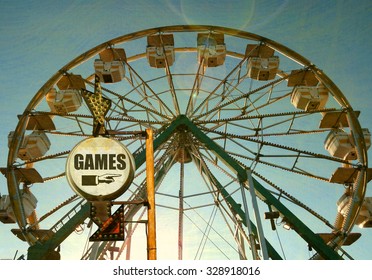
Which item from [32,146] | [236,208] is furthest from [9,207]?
[236,208]

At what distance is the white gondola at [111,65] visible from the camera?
12.7 meters

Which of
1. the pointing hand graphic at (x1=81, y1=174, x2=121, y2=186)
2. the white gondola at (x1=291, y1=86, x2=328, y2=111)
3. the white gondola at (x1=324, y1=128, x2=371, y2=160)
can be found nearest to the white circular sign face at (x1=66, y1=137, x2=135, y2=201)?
the pointing hand graphic at (x1=81, y1=174, x2=121, y2=186)

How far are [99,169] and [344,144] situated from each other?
918 cm

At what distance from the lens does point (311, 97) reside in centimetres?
1186

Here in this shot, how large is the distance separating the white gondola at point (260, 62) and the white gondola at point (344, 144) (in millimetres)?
3211

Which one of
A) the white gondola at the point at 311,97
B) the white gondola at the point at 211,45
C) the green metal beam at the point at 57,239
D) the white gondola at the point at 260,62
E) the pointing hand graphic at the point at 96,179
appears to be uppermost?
the white gondola at the point at 211,45

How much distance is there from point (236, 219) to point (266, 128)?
10.7ft

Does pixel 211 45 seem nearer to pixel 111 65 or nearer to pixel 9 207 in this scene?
pixel 111 65

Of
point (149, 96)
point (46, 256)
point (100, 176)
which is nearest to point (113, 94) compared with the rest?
point (149, 96)

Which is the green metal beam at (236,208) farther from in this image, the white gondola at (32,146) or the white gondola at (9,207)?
the white gondola at (9,207)

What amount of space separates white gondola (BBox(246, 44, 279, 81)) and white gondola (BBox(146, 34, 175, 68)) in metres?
2.82

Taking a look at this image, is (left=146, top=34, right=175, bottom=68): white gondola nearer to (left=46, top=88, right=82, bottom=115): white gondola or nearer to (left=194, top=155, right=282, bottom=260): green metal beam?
(left=46, top=88, right=82, bottom=115): white gondola

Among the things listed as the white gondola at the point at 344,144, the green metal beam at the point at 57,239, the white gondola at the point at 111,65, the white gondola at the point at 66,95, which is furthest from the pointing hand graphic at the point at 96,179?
the white gondola at the point at 111,65

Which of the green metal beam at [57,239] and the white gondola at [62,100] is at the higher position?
the white gondola at [62,100]
